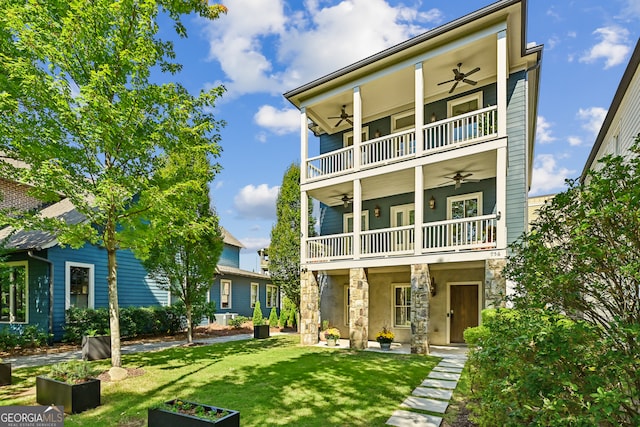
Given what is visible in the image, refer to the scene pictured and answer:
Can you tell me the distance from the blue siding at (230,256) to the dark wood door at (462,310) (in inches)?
611

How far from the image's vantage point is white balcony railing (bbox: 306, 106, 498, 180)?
32.9 feet

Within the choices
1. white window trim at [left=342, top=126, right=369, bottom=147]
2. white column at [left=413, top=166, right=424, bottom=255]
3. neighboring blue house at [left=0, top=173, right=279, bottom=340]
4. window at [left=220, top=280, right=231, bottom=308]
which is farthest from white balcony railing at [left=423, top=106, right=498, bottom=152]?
window at [left=220, top=280, right=231, bottom=308]

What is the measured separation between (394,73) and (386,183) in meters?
3.53

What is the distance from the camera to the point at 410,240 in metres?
11.3

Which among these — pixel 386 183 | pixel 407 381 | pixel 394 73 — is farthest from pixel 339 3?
pixel 407 381

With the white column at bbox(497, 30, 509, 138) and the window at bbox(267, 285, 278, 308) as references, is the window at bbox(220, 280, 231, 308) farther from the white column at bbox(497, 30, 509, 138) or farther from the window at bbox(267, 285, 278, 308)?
the white column at bbox(497, 30, 509, 138)

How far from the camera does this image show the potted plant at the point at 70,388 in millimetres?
4951

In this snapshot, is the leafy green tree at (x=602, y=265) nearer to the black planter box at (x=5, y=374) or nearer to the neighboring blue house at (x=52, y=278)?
the black planter box at (x=5, y=374)

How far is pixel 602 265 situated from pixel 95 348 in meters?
→ 10.5

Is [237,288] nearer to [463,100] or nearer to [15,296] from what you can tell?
[15,296]

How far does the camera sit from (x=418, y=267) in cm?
986

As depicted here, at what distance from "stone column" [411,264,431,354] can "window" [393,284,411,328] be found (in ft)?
8.45

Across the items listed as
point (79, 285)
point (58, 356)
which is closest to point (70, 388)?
point (58, 356)

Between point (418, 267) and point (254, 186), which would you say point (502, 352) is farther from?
point (254, 186)
